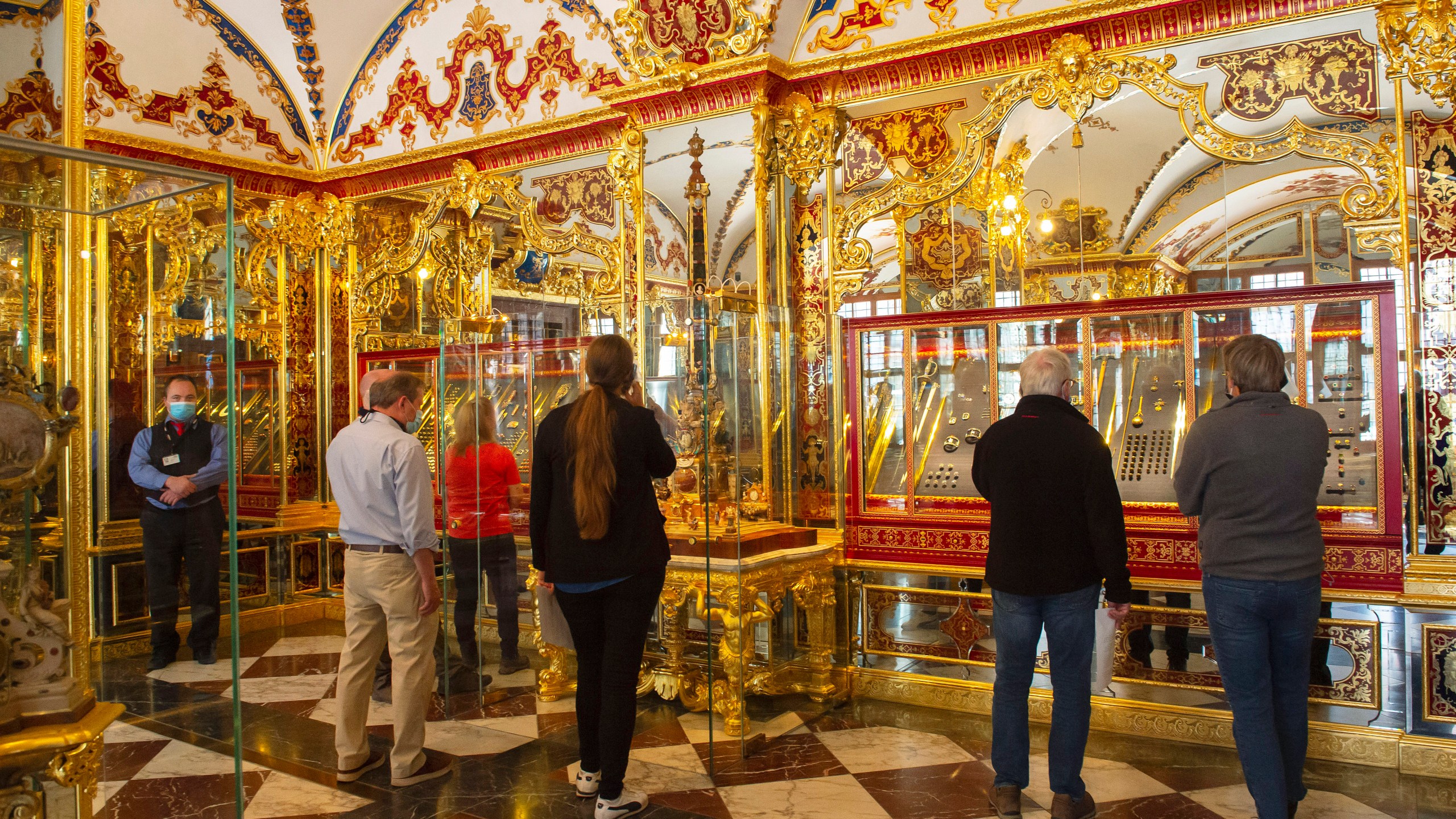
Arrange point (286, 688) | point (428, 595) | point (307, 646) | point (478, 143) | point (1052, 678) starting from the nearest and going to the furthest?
point (1052, 678) < point (428, 595) < point (286, 688) < point (307, 646) < point (478, 143)

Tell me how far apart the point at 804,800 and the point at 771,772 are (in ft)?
1.21

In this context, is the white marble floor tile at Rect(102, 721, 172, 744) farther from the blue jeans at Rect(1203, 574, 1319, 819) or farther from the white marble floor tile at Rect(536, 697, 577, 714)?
the blue jeans at Rect(1203, 574, 1319, 819)

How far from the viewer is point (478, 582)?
511 cm

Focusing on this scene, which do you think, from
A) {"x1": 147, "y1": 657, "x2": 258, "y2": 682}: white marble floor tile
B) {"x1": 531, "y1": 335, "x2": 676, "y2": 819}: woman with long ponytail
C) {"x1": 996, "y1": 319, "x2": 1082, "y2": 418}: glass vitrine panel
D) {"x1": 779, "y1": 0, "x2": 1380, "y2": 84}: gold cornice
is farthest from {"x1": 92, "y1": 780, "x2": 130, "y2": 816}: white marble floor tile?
{"x1": 779, "y1": 0, "x2": 1380, "y2": 84}: gold cornice

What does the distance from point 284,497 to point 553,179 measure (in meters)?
3.17

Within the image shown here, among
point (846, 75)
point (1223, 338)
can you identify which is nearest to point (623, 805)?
point (1223, 338)

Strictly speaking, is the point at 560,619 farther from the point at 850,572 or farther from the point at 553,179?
the point at 553,179

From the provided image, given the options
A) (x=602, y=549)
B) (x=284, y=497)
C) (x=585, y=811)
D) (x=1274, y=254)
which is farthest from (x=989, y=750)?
(x=284, y=497)

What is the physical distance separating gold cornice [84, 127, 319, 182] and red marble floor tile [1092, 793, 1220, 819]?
22.0ft

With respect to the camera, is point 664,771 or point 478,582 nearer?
point 664,771

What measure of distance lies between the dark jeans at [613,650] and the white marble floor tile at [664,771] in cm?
47

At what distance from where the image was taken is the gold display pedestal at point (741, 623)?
4523 millimetres

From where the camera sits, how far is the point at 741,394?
4789mm

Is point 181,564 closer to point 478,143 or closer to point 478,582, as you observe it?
point 478,582
